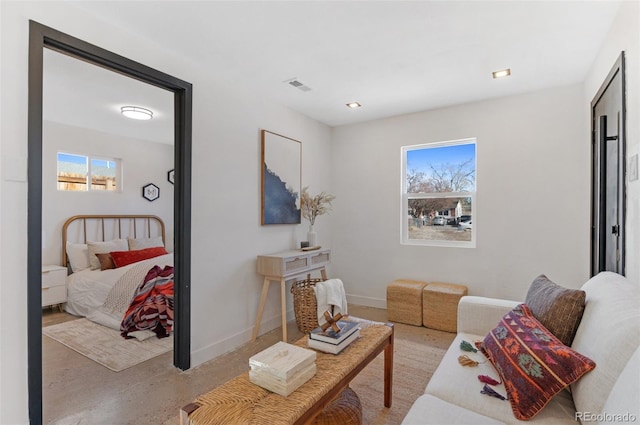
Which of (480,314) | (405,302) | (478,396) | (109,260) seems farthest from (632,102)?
(109,260)

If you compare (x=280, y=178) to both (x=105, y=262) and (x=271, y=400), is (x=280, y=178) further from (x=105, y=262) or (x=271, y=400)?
(x=105, y=262)

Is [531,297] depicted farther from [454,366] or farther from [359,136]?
[359,136]

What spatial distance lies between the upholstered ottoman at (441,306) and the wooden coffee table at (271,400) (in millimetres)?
1926

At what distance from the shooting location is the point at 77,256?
13.6 ft

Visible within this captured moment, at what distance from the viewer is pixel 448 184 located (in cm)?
371

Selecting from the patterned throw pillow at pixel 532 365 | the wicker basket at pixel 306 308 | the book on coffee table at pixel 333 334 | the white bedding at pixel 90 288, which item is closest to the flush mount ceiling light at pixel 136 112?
the white bedding at pixel 90 288

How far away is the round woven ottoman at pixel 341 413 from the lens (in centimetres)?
156

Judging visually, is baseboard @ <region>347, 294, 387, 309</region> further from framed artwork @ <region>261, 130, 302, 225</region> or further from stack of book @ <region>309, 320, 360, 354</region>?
stack of book @ <region>309, 320, 360, 354</region>

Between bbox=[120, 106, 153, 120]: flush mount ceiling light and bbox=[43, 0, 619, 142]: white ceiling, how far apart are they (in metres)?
0.47

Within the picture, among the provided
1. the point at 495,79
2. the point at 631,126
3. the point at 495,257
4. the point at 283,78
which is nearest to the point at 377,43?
the point at 283,78

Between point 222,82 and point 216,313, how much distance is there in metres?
2.01

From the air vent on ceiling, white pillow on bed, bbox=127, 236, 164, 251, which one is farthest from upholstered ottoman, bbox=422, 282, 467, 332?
white pillow on bed, bbox=127, 236, 164, 251

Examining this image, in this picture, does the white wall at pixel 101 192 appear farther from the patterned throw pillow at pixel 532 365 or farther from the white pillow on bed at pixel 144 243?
the patterned throw pillow at pixel 532 365

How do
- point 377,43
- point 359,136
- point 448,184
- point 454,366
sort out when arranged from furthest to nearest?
point 359,136 → point 448,184 → point 377,43 → point 454,366
